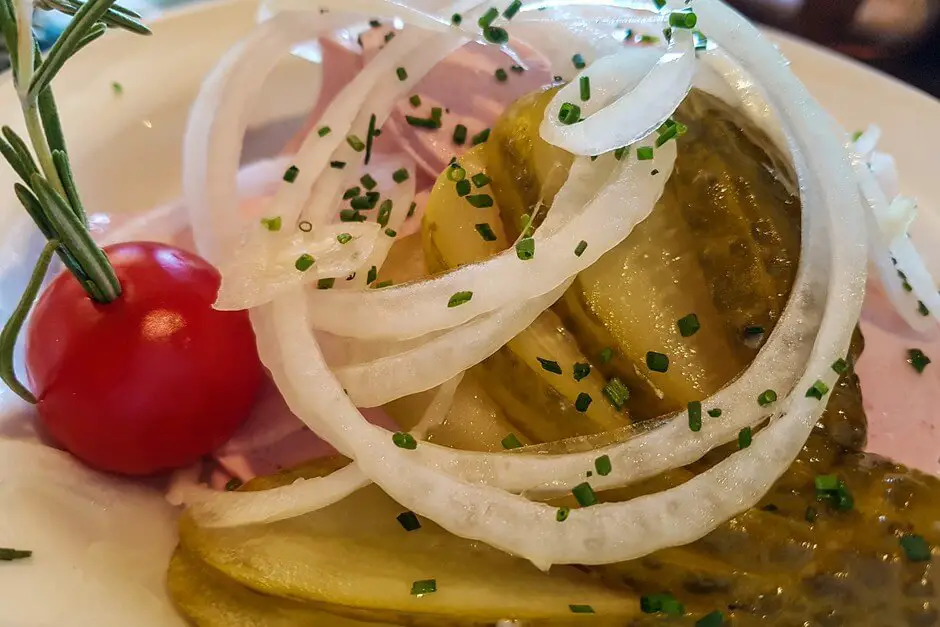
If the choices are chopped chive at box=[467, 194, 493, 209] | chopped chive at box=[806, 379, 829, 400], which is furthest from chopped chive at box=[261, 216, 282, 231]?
chopped chive at box=[806, 379, 829, 400]

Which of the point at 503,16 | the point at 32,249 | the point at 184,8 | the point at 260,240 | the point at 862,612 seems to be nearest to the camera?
the point at 862,612

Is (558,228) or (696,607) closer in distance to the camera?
(696,607)

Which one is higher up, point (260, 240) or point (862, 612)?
point (260, 240)

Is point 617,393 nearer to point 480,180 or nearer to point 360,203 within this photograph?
point 480,180

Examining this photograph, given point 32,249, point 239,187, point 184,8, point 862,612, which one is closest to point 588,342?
point 862,612

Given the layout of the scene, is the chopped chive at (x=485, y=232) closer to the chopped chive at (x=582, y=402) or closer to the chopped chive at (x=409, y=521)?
the chopped chive at (x=582, y=402)

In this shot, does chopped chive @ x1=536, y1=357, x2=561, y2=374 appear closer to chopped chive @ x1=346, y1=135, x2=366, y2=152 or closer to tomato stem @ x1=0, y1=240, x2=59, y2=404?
chopped chive @ x1=346, y1=135, x2=366, y2=152

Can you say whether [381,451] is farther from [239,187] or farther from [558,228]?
[239,187]

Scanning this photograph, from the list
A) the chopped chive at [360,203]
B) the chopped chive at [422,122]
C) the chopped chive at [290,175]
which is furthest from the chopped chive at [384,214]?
the chopped chive at [422,122]
